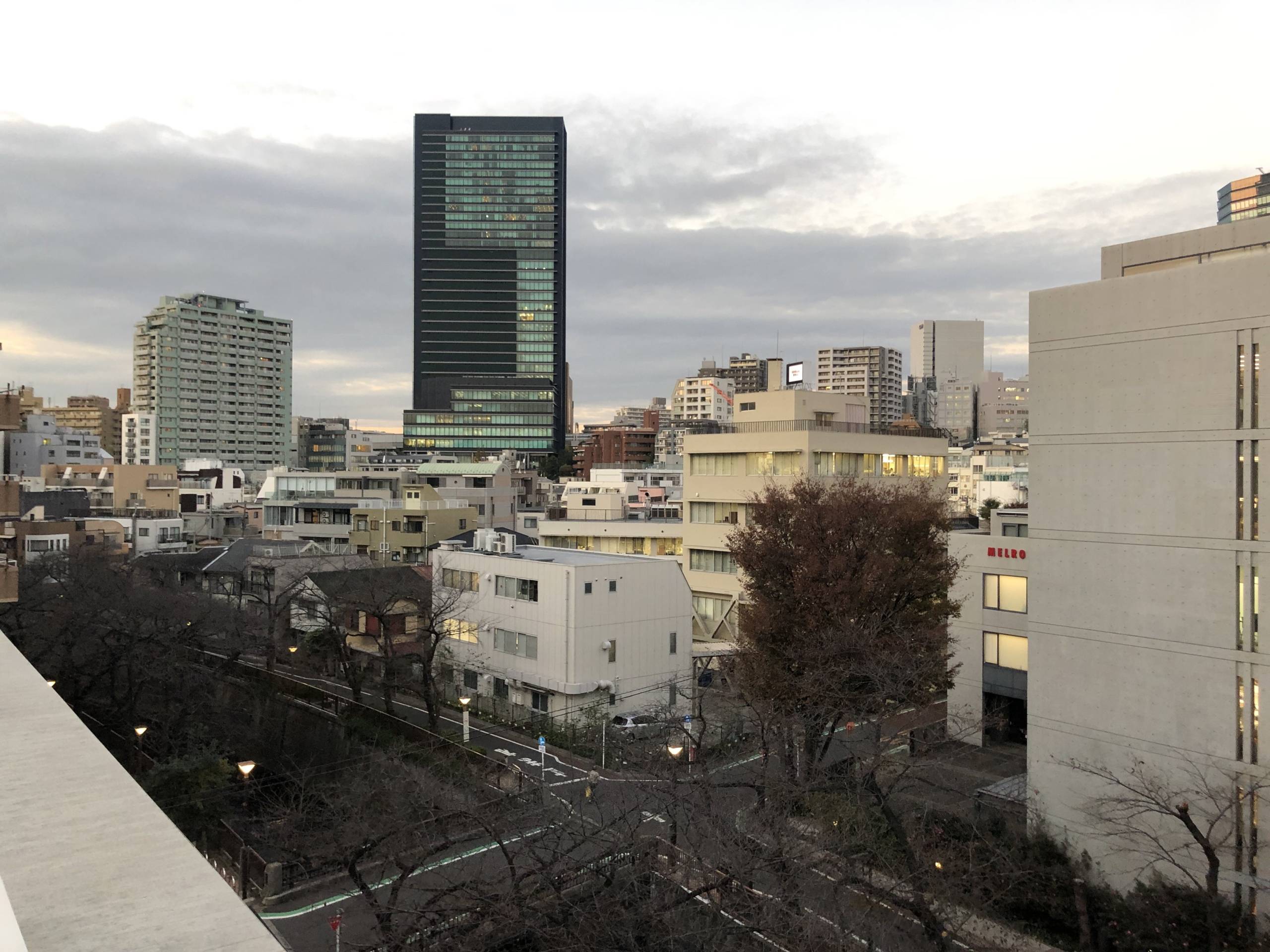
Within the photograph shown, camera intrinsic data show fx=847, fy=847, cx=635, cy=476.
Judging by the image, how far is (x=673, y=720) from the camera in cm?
1828

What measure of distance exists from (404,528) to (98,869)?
52.2 m

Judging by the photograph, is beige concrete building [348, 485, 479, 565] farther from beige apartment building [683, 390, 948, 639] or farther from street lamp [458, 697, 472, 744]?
street lamp [458, 697, 472, 744]

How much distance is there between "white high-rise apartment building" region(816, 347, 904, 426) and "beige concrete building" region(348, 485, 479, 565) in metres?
124

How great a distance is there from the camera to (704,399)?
154500mm

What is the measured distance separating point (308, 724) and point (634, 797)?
1429cm

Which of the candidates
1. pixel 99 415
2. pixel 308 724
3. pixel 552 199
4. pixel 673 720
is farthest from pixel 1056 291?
pixel 99 415

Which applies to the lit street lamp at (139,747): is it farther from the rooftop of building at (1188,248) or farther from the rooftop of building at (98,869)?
the rooftop of building at (1188,248)

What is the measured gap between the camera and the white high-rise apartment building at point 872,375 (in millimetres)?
169125

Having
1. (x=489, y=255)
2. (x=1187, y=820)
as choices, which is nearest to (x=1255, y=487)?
(x=1187, y=820)

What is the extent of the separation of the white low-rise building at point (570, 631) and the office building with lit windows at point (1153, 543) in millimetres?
12416

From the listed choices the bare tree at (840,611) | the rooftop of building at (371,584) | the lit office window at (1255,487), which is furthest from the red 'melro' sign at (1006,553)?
the rooftop of building at (371,584)

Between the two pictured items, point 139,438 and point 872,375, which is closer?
point 139,438

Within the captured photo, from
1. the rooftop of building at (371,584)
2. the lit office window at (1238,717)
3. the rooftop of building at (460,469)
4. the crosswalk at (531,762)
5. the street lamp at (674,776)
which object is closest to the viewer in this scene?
the street lamp at (674,776)

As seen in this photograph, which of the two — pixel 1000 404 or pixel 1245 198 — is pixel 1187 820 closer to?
pixel 1245 198
